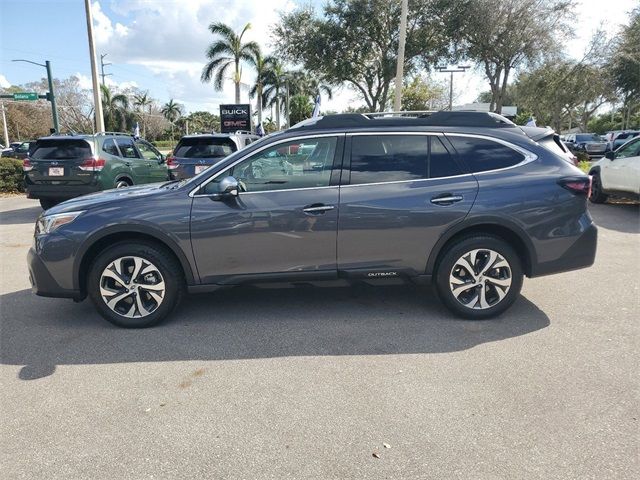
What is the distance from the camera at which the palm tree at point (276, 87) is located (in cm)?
4191

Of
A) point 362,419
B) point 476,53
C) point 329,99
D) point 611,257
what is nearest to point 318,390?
point 362,419

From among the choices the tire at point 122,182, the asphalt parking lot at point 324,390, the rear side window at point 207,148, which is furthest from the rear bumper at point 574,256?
the tire at point 122,182

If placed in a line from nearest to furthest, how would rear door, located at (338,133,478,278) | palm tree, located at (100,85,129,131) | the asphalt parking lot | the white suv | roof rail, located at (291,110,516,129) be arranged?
1. the asphalt parking lot
2. rear door, located at (338,133,478,278)
3. roof rail, located at (291,110,516,129)
4. the white suv
5. palm tree, located at (100,85,129,131)

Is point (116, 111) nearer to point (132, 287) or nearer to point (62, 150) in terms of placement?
point (62, 150)

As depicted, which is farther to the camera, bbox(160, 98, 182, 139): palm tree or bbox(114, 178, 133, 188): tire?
bbox(160, 98, 182, 139): palm tree

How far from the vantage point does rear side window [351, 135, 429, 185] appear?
165 inches

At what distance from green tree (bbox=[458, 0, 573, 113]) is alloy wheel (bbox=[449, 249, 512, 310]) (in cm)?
1853

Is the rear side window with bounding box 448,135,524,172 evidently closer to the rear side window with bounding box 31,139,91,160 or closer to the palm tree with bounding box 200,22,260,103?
the rear side window with bounding box 31,139,91,160

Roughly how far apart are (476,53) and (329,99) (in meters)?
33.1

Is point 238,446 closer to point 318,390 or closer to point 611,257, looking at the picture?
point 318,390

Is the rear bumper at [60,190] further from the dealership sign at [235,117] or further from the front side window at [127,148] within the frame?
the dealership sign at [235,117]

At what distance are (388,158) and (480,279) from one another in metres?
1.32

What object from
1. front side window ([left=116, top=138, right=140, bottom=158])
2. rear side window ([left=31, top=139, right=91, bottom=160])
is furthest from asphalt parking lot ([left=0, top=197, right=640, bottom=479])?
front side window ([left=116, top=138, right=140, bottom=158])

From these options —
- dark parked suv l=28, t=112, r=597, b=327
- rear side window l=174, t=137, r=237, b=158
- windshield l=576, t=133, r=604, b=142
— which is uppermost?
windshield l=576, t=133, r=604, b=142
